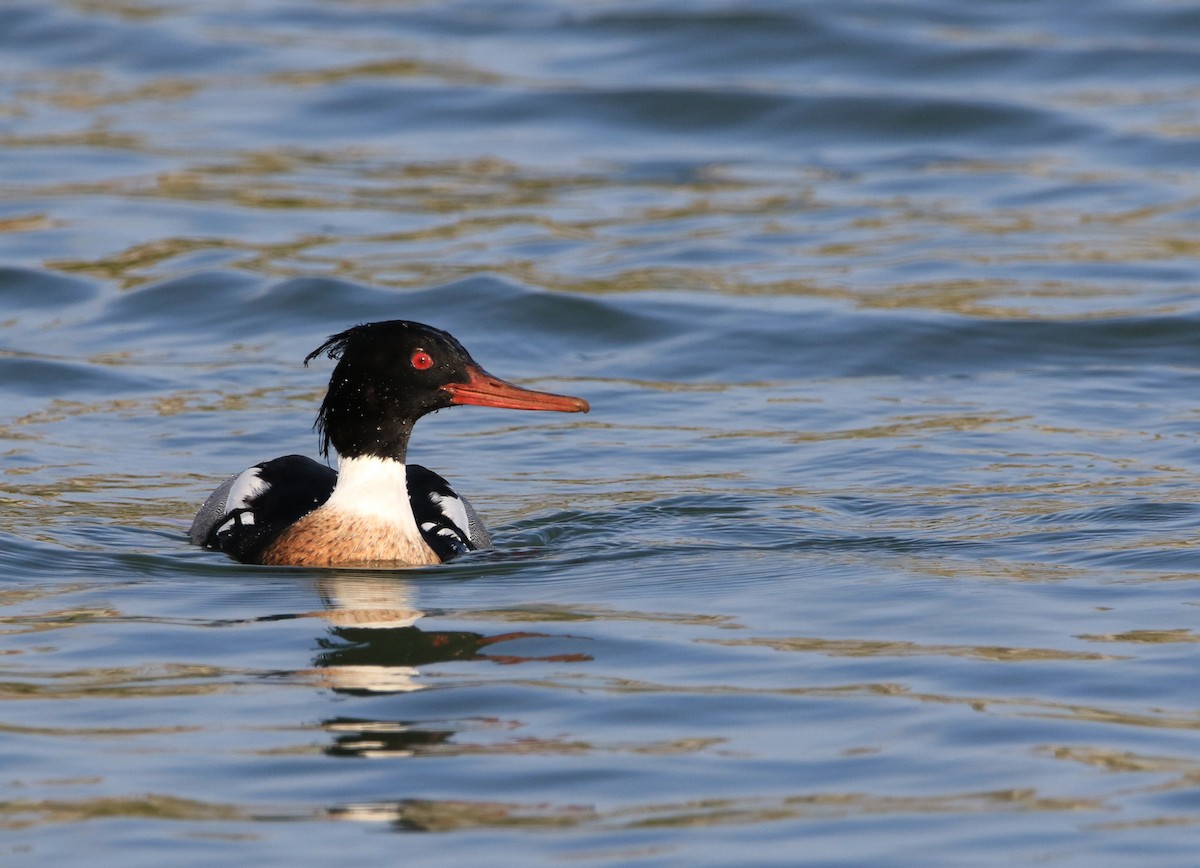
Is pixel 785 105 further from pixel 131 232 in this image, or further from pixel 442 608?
pixel 442 608

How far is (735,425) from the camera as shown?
11461mm

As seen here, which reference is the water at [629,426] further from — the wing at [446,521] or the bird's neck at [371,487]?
the bird's neck at [371,487]

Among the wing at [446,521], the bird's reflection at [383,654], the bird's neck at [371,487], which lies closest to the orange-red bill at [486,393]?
the bird's neck at [371,487]

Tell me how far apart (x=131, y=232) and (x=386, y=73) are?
208 inches

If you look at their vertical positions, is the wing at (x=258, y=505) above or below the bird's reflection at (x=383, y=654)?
above

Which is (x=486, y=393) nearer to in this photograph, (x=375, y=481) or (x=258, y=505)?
(x=375, y=481)

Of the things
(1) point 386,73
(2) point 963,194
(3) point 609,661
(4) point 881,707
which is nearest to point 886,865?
(4) point 881,707

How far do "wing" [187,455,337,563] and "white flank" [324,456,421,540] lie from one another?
273mm

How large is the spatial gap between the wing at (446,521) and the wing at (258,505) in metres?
0.40

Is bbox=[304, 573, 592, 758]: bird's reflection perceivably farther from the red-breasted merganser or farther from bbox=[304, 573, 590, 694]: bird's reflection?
the red-breasted merganser

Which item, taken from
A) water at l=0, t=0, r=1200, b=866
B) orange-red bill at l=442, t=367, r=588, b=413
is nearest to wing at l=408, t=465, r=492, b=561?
water at l=0, t=0, r=1200, b=866

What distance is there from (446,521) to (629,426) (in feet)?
8.41

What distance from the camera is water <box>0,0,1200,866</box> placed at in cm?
601

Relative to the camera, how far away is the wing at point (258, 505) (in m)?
8.95
